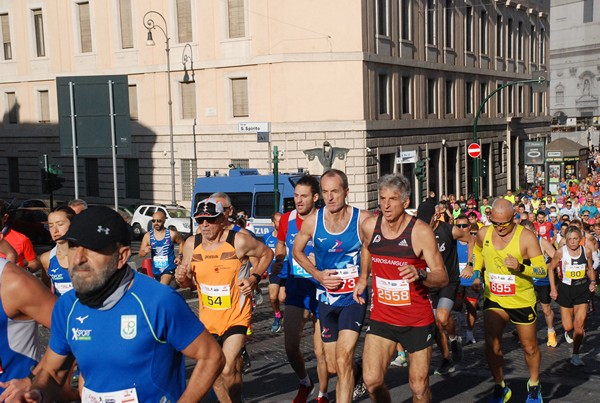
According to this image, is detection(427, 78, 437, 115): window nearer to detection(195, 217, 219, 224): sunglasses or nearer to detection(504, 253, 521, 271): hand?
detection(504, 253, 521, 271): hand

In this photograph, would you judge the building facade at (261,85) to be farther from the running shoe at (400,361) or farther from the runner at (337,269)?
the runner at (337,269)

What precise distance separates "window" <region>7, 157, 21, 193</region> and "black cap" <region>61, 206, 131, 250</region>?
145ft

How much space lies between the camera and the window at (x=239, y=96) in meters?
36.0

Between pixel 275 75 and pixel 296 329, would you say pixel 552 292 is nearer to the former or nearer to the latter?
pixel 296 329

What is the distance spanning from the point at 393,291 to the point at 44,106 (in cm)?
3959

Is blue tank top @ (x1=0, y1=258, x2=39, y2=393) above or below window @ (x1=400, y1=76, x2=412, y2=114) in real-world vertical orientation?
below

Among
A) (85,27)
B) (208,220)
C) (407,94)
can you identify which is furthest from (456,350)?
(85,27)

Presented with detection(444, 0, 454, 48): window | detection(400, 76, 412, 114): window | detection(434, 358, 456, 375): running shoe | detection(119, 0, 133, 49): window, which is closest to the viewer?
detection(434, 358, 456, 375): running shoe

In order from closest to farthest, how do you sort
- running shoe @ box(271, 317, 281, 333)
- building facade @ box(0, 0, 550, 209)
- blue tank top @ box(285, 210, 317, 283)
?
blue tank top @ box(285, 210, 317, 283)
running shoe @ box(271, 317, 281, 333)
building facade @ box(0, 0, 550, 209)

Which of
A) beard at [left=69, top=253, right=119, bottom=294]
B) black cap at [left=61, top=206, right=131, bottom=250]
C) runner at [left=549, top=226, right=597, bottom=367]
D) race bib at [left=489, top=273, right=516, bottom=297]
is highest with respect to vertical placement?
black cap at [left=61, top=206, right=131, bottom=250]

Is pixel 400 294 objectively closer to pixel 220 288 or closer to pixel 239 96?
pixel 220 288

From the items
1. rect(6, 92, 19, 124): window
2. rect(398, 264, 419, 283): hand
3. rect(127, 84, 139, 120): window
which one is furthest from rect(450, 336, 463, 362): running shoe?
rect(6, 92, 19, 124): window

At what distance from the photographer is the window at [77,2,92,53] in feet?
133

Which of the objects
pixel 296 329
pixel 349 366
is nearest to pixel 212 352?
pixel 349 366
